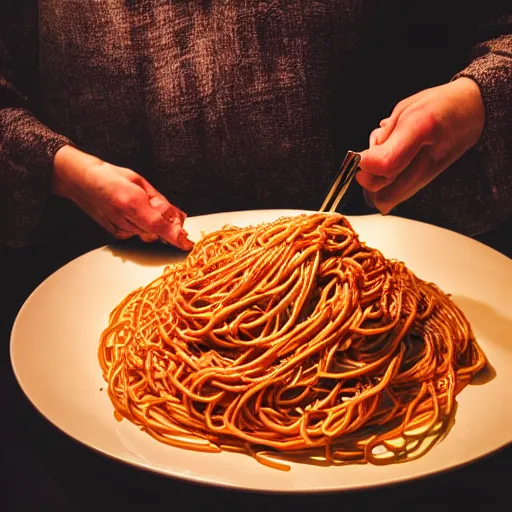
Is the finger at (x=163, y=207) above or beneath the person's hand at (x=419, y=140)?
beneath

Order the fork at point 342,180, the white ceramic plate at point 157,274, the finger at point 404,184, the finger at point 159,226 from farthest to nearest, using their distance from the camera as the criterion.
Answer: the finger at point 159,226
the finger at point 404,184
the fork at point 342,180
the white ceramic plate at point 157,274

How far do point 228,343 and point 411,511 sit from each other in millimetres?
321

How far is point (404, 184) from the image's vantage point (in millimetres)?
1070

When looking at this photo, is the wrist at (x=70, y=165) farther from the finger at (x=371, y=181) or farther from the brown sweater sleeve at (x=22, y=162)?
the finger at (x=371, y=181)

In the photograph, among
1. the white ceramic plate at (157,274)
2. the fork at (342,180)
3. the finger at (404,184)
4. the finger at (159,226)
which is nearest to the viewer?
the white ceramic plate at (157,274)

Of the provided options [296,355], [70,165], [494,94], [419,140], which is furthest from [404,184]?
[70,165]

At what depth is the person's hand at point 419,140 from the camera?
0.98 meters

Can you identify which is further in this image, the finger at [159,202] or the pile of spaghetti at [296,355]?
the finger at [159,202]

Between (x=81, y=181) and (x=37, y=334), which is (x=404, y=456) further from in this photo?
(x=81, y=181)

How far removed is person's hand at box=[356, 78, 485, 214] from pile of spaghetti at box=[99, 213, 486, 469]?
4.1 inches

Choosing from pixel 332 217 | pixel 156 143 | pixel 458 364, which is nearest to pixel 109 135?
pixel 156 143

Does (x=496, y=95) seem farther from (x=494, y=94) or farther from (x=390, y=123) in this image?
(x=390, y=123)

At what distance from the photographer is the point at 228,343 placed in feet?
2.97

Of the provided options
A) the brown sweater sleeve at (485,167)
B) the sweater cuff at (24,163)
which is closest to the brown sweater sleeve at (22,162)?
the sweater cuff at (24,163)
